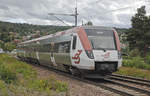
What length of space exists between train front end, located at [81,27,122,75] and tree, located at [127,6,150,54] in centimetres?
3024

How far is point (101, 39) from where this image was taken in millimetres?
11836

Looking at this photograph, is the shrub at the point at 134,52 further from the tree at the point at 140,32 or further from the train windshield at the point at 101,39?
the train windshield at the point at 101,39

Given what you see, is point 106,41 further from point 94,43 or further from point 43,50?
point 43,50

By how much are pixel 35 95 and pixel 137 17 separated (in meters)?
40.8

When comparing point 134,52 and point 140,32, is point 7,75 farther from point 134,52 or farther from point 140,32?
point 140,32

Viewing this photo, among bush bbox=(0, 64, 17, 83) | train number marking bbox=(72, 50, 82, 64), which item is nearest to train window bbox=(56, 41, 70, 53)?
train number marking bbox=(72, 50, 82, 64)

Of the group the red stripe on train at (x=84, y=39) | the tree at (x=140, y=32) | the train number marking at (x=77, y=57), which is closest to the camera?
the red stripe on train at (x=84, y=39)

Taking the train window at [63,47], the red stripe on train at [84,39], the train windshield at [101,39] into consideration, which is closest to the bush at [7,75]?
the red stripe on train at [84,39]

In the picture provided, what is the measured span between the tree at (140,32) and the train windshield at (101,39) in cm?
3022

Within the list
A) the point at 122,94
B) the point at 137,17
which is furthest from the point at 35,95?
the point at 137,17

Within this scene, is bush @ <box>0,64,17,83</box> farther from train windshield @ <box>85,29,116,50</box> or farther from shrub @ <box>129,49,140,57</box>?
shrub @ <box>129,49,140,57</box>

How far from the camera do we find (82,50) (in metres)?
11.6

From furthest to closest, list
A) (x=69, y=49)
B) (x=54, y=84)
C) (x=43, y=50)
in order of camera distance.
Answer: (x=43, y=50) < (x=69, y=49) < (x=54, y=84)

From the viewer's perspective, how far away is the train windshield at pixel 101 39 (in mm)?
11583
